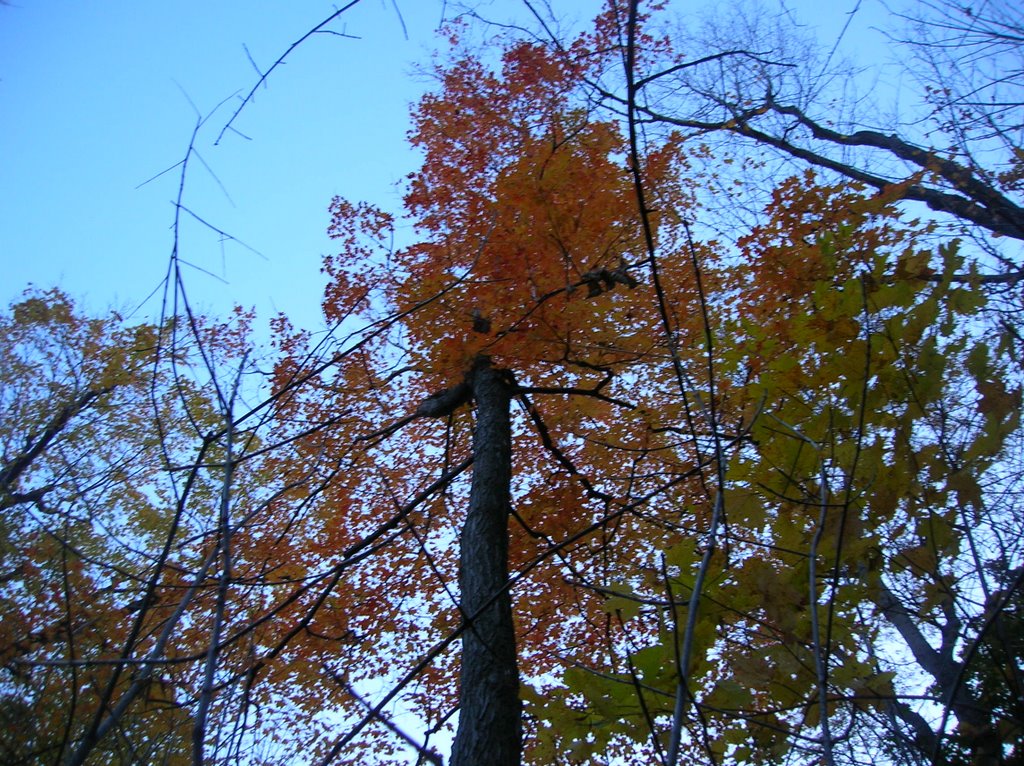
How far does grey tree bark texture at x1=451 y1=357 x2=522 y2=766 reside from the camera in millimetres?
3178

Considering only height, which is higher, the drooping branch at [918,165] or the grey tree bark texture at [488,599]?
the drooping branch at [918,165]

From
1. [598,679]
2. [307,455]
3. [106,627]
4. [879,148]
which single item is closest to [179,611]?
[598,679]

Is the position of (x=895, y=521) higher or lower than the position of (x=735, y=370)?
lower

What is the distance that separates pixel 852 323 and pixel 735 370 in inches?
16.3

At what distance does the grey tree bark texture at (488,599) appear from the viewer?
3178mm

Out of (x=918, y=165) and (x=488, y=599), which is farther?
(x=918, y=165)

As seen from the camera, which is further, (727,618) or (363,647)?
(363,647)

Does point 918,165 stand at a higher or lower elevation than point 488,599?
higher

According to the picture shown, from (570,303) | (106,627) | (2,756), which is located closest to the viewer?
(2,756)

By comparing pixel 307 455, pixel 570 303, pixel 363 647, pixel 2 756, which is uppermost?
pixel 570 303

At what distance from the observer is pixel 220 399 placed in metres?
1.57

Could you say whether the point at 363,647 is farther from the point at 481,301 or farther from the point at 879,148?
the point at 879,148

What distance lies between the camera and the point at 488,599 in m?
2.58

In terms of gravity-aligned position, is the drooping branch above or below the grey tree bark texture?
above
